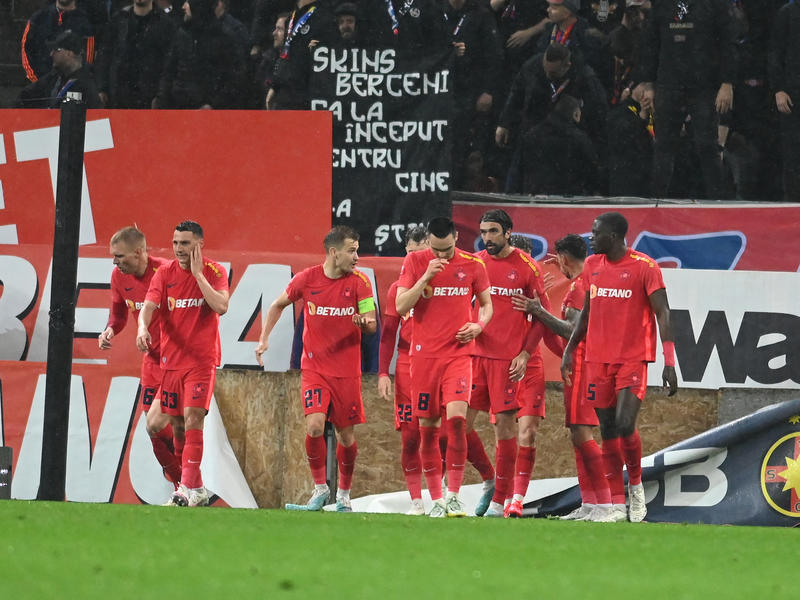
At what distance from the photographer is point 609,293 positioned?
1079 centimetres

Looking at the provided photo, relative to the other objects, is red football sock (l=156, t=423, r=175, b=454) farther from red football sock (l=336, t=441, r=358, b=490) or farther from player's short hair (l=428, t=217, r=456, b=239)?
player's short hair (l=428, t=217, r=456, b=239)

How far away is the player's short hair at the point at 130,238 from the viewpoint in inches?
483

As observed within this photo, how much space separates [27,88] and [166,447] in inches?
194

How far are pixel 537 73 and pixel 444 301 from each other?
3.89 meters

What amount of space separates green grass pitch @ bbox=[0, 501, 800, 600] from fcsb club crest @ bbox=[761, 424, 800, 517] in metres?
1.78

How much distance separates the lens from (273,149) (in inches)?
533

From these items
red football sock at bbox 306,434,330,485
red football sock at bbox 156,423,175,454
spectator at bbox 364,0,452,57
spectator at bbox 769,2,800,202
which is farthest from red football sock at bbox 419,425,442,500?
spectator at bbox 769,2,800,202

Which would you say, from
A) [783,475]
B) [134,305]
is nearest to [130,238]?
[134,305]

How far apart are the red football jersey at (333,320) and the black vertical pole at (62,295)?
5.76 ft

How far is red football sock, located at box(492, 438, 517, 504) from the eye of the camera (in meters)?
11.6

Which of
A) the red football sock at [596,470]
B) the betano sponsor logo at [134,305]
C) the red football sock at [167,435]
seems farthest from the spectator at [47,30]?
the red football sock at [596,470]

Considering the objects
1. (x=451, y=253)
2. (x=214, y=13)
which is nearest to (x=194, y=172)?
(x=214, y=13)

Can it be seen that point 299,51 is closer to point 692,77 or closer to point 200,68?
point 200,68

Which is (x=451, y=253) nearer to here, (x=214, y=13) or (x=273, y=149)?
(x=273, y=149)
